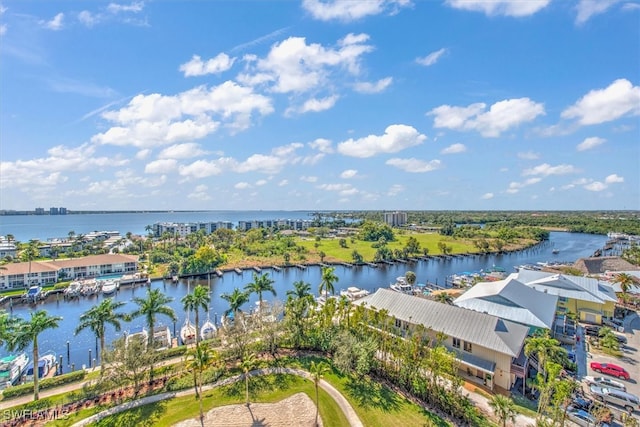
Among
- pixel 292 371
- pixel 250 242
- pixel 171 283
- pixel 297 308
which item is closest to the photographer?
pixel 292 371

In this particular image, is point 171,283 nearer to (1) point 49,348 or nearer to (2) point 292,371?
(1) point 49,348

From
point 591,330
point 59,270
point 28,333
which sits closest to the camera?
point 28,333

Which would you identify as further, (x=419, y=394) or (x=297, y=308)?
(x=297, y=308)

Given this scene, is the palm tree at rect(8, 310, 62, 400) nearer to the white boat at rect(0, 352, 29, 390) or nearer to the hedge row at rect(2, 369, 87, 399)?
the hedge row at rect(2, 369, 87, 399)

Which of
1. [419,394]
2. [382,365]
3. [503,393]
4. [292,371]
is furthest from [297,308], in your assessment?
[503,393]

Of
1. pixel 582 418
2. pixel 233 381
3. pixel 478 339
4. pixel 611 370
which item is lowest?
pixel 582 418

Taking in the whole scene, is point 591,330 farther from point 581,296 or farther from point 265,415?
point 265,415

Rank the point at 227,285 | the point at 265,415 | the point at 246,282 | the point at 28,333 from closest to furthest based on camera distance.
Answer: the point at 265,415, the point at 28,333, the point at 227,285, the point at 246,282

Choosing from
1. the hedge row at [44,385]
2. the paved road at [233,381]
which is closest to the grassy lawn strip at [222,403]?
the paved road at [233,381]

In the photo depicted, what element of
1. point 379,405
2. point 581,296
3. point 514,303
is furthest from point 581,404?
point 581,296
